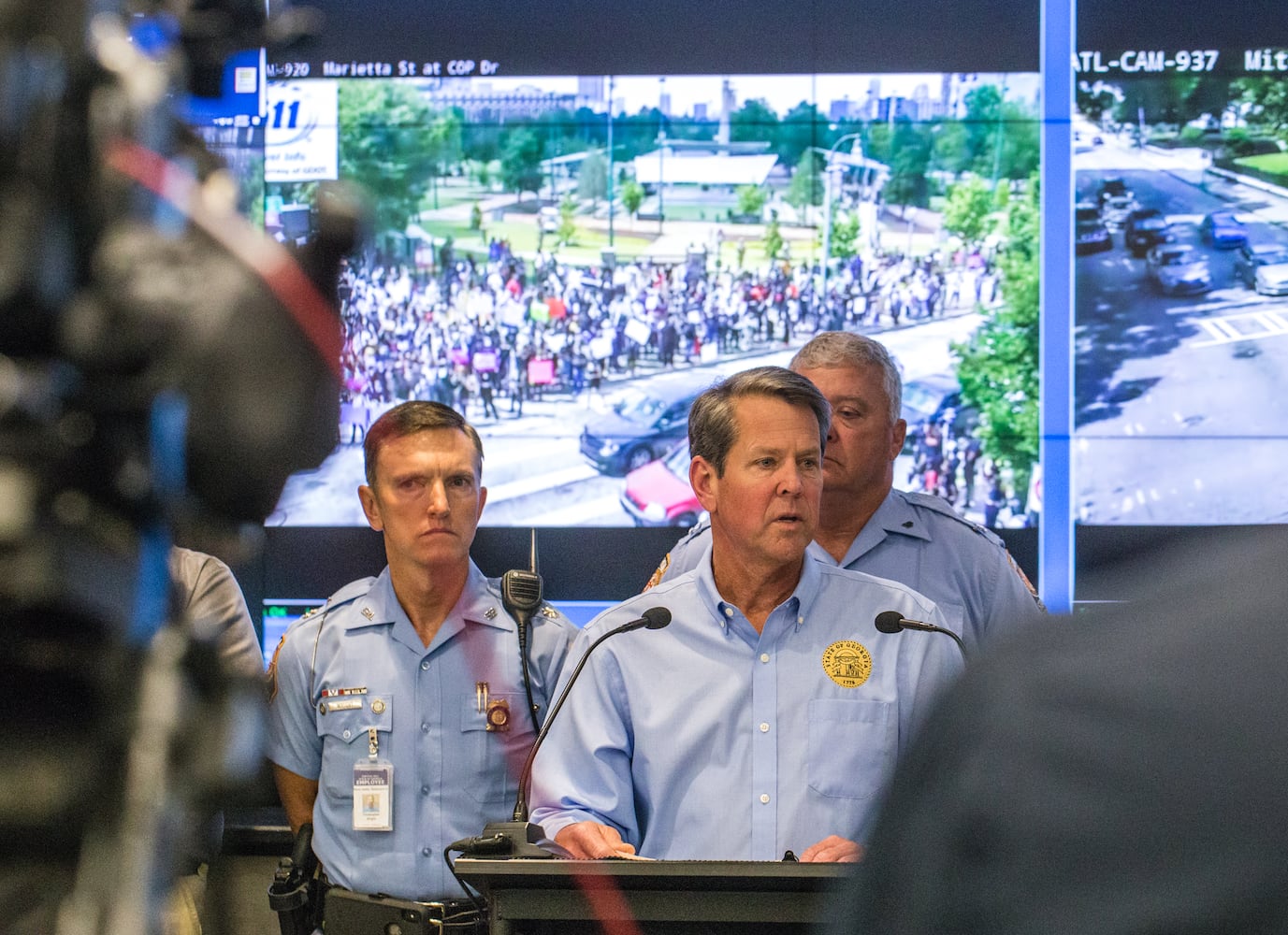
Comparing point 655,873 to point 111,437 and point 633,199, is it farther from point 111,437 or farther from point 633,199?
point 633,199

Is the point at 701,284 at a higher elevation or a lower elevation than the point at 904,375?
higher

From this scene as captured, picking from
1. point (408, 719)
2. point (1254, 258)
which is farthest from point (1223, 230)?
point (408, 719)

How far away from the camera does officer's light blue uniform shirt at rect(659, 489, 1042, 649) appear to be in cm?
303

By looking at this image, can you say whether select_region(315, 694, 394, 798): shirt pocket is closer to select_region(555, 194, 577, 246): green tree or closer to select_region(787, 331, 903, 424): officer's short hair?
select_region(787, 331, 903, 424): officer's short hair

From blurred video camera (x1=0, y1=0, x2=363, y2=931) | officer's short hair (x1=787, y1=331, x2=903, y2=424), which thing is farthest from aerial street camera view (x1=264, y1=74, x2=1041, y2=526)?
blurred video camera (x1=0, y1=0, x2=363, y2=931)

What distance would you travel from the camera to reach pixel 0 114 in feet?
2.33

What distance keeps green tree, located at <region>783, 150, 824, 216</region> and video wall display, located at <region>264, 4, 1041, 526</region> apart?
12 millimetres

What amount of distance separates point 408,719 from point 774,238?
318 centimetres

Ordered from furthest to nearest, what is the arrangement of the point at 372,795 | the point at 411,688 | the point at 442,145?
the point at 442,145, the point at 411,688, the point at 372,795

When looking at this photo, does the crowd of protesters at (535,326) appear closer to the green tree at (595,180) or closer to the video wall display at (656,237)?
the video wall display at (656,237)

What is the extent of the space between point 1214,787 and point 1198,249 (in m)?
5.39

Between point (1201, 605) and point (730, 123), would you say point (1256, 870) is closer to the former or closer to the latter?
point (1201, 605)

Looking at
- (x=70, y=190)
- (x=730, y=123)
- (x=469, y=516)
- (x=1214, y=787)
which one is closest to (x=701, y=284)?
(x=730, y=123)

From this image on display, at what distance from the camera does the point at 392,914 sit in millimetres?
2539
